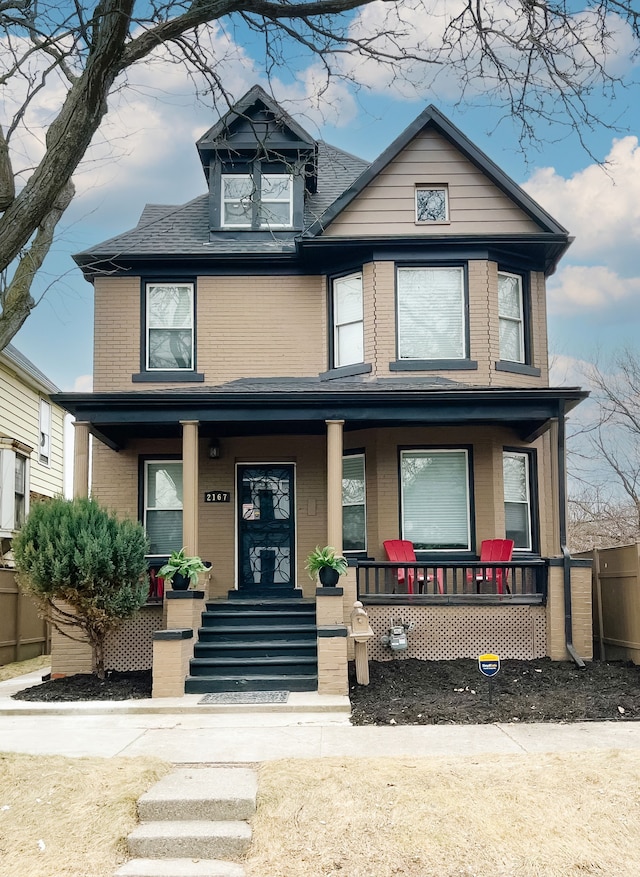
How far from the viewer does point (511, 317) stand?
14.6 metres

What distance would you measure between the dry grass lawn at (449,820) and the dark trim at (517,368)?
26.8 feet

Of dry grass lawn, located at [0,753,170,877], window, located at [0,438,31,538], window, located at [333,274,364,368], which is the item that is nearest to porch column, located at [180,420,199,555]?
window, located at [333,274,364,368]

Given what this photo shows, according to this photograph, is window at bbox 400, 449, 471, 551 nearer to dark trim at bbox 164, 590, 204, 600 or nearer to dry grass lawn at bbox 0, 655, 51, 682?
dark trim at bbox 164, 590, 204, 600

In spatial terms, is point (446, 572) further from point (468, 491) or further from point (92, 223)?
point (92, 223)

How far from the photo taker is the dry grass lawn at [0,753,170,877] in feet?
18.0

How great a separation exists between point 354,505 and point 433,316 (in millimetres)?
3227

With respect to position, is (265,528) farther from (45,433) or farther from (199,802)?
(45,433)

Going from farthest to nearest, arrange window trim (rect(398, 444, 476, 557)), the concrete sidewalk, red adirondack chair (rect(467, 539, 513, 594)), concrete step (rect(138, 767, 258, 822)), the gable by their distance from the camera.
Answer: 1. the gable
2. window trim (rect(398, 444, 476, 557))
3. red adirondack chair (rect(467, 539, 513, 594))
4. the concrete sidewalk
5. concrete step (rect(138, 767, 258, 822))

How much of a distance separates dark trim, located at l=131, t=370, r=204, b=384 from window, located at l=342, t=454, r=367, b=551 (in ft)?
9.02

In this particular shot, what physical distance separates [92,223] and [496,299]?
21.3ft

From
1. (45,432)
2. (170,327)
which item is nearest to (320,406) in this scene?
(170,327)

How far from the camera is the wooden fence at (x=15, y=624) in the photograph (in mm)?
15180

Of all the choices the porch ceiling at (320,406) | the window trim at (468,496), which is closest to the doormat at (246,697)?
the porch ceiling at (320,406)

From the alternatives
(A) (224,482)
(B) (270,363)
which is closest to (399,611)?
(A) (224,482)
